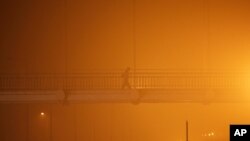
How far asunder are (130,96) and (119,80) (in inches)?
147

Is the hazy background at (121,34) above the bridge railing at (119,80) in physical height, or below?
above

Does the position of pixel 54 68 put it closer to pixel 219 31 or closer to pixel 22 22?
pixel 22 22

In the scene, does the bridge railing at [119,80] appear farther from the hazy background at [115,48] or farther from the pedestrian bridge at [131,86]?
the hazy background at [115,48]

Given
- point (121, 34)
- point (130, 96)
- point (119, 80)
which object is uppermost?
point (121, 34)

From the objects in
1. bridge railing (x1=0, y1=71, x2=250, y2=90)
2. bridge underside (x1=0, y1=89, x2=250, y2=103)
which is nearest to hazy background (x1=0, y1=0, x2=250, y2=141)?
bridge railing (x1=0, y1=71, x2=250, y2=90)

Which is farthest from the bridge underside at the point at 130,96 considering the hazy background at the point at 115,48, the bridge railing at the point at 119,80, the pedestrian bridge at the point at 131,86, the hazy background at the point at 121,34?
the hazy background at the point at 121,34

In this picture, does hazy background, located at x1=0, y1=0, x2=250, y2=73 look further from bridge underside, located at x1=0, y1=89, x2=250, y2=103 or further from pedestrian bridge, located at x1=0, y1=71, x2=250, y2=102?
bridge underside, located at x1=0, y1=89, x2=250, y2=103

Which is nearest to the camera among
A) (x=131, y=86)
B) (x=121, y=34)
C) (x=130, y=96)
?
(x=130, y=96)

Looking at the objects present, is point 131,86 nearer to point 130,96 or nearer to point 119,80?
point 119,80

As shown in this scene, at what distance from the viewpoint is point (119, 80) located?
25.8 metres

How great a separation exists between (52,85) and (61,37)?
3.07 meters

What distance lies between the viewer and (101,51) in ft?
90.1

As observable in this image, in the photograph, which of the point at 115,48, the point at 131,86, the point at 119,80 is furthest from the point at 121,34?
the point at 131,86

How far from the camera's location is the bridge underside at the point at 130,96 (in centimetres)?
2208
